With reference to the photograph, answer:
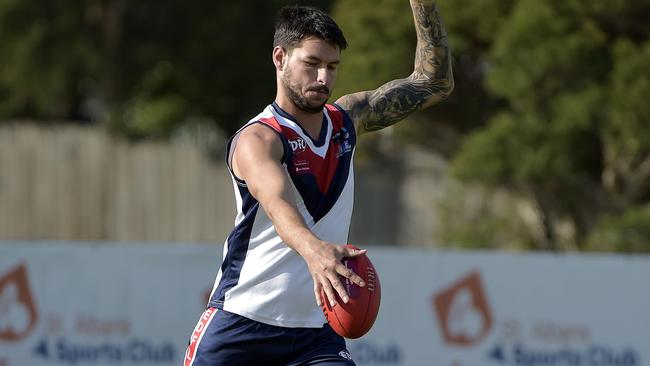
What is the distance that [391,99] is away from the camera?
21.6ft

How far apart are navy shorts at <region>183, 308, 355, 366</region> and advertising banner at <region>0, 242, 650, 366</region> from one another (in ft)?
19.2

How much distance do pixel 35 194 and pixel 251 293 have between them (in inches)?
733

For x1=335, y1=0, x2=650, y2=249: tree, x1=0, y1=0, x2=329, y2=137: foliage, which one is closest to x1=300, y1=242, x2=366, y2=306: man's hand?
x1=335, y1=0, x2=650, y2=249: tree

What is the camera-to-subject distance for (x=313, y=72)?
5582 mm

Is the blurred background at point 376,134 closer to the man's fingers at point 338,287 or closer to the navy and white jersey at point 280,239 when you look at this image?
the navy and white jersey at point 280,239

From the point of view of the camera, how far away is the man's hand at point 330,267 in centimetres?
450

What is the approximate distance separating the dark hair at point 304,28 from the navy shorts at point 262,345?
125 centimetres

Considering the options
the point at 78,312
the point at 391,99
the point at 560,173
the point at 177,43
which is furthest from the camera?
the point at 177,43

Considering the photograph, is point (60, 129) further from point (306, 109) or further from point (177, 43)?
point (306, 109)

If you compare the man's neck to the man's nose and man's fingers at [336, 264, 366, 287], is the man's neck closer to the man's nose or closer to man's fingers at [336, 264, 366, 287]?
the man's nose

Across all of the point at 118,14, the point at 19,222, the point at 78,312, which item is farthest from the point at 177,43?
the point at 78,312

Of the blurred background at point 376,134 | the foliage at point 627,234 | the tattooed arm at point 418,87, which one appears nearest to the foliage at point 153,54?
the blurred background at point 376,134

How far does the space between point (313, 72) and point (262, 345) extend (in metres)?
1.22

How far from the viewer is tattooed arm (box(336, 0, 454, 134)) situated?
A: 21.0 ft
